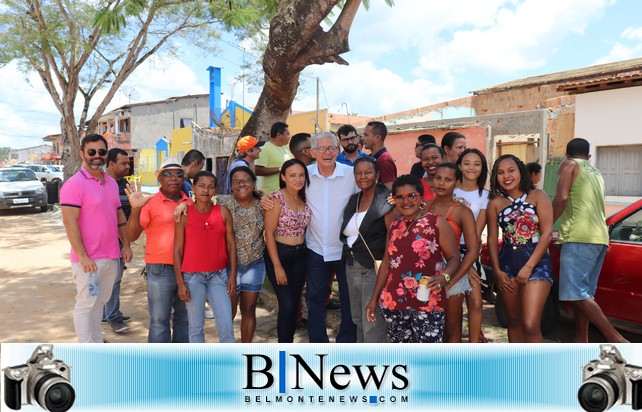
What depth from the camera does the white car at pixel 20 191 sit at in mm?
16188

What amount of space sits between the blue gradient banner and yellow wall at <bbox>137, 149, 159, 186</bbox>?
35128mm

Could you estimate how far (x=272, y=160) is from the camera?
523cm

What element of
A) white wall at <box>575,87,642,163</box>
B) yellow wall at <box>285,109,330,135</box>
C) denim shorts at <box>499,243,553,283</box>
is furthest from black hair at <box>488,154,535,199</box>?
yellow wall at <box>285,109,330,135</box>

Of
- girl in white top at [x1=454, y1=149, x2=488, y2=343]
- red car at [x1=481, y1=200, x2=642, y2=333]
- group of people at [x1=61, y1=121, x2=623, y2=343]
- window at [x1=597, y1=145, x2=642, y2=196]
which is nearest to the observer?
group of people at [x1=61, y1=121, x2=623, y2=343]

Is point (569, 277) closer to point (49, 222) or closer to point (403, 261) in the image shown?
point (403, 261)

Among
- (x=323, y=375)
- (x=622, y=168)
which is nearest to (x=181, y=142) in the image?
(x=622, y=168)

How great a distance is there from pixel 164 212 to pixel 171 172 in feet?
0.99

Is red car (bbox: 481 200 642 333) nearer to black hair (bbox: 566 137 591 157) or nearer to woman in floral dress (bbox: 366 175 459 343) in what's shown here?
black hair (bbox: 566 137 591 157)

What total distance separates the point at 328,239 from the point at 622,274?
247 centimetres

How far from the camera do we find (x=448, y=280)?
3.07 m

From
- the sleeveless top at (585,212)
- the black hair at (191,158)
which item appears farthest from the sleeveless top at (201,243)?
the sleeveless top at (585,212)

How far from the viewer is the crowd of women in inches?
122

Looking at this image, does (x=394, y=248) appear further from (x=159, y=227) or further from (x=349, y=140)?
(x=349, y=140)

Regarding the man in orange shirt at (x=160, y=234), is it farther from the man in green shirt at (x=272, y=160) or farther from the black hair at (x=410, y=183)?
the black hair at (x=410, y=183)
